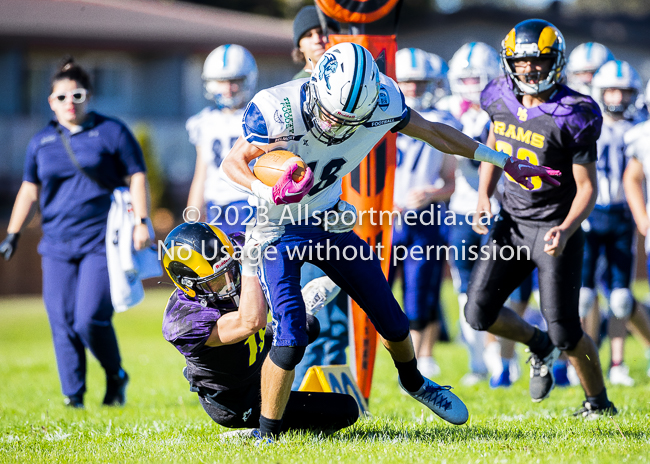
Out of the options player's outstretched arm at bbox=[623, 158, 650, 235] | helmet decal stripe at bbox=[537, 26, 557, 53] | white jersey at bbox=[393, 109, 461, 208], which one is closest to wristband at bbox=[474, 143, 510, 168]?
helmet decal stripe at bbox=[537, 26, 557, 53]

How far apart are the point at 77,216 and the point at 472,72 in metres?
3.58

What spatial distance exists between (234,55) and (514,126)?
2.96 m

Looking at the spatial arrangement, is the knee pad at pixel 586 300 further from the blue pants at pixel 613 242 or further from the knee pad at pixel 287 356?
the knee pad at pixel 287 356

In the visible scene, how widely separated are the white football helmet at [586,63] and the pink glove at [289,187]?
182 inches

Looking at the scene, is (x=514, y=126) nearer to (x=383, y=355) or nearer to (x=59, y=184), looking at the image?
(x=59, y=184)

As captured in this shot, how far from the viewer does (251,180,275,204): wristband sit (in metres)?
3.50

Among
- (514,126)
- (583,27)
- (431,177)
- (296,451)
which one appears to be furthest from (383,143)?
(583,27)

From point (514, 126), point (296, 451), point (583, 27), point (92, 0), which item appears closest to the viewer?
point (296, 451)

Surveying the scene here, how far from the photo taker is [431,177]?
664 centimetres

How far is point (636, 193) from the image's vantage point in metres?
6.03

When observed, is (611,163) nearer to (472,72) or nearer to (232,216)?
(472,72)

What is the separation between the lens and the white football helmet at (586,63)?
7.23 metres

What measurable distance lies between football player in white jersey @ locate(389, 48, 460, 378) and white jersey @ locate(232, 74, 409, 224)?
2.34m

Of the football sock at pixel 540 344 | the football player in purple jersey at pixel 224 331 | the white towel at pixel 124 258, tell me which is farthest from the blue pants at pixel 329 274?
the white towel at pixel 124 258
